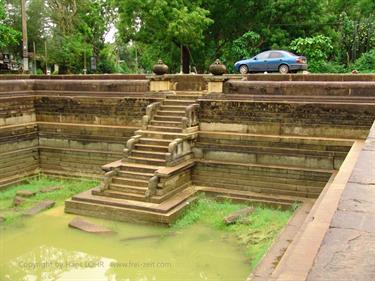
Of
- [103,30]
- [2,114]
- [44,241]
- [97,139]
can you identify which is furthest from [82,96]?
[103,30]

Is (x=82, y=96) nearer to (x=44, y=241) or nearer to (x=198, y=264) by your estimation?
(x=44, y=241)

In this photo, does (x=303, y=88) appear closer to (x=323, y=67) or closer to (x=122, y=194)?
(x=122, y=194)

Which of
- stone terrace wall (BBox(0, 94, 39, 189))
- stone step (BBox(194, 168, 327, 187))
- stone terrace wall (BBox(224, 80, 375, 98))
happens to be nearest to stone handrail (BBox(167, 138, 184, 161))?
stone step (BBox(194, 168, 327, 187))

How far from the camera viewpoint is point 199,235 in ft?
27.3

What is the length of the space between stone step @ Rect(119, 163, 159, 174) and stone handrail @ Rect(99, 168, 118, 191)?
0.22 metres

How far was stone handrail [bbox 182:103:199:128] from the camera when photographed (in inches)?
410

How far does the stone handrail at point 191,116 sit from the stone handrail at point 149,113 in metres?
1.07

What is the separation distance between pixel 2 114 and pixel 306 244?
418 inches

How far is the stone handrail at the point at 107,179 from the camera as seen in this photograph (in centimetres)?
966

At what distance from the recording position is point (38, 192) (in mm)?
11039

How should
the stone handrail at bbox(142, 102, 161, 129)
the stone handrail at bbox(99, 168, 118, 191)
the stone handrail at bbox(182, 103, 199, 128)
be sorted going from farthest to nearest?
1. the stone handrail at bbox(142, 102, 161, 129)
2. the stone handrail at bbox(182, 103, 199, 128)
3. the stone handrail at bbox(99, 168, 118, 191)

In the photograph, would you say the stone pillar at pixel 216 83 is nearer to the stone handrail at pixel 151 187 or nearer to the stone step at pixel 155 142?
the stone step at pixel 155 142

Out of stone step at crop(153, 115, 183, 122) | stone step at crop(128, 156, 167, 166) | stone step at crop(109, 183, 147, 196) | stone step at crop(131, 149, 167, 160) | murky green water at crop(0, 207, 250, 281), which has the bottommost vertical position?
murky green water at crop(0, 207, 250, 281)

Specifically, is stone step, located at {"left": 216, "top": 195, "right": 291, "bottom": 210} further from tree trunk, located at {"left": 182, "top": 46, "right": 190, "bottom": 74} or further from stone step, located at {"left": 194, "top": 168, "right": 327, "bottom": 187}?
tree trunk, located at {"left": 182, "top": 46, "right": 190, "bottom": 74}
